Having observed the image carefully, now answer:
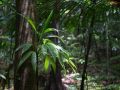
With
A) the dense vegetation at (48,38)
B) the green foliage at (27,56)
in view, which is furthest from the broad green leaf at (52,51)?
the green foliage at (27,56)

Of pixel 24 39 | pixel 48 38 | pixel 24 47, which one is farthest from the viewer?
pixel 48 38

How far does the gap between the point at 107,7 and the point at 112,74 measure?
610 centimetres

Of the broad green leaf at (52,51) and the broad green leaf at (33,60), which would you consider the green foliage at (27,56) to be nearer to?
the broad green leaf at (33,60)

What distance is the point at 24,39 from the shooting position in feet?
10.9

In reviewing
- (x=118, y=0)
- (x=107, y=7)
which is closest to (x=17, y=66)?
(x=118, y=0)

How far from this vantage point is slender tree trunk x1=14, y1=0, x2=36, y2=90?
3.21 meters

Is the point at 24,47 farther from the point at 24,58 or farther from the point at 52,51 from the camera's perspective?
the point at 52,51

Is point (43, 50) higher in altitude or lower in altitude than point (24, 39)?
lower

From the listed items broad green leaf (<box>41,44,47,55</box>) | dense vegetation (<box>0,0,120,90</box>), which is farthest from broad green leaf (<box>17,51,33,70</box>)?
broad green leaf (<box>41,44,47,55</box>)

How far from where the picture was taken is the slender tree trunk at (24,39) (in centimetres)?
321

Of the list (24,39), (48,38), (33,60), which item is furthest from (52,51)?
(48,38)

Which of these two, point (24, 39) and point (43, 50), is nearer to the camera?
point (43, 50)

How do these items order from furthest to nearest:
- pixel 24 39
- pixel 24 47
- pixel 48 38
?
pixel 48 38
pixel 24 39
pixel 24 47

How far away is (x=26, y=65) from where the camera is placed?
3.22 meters
